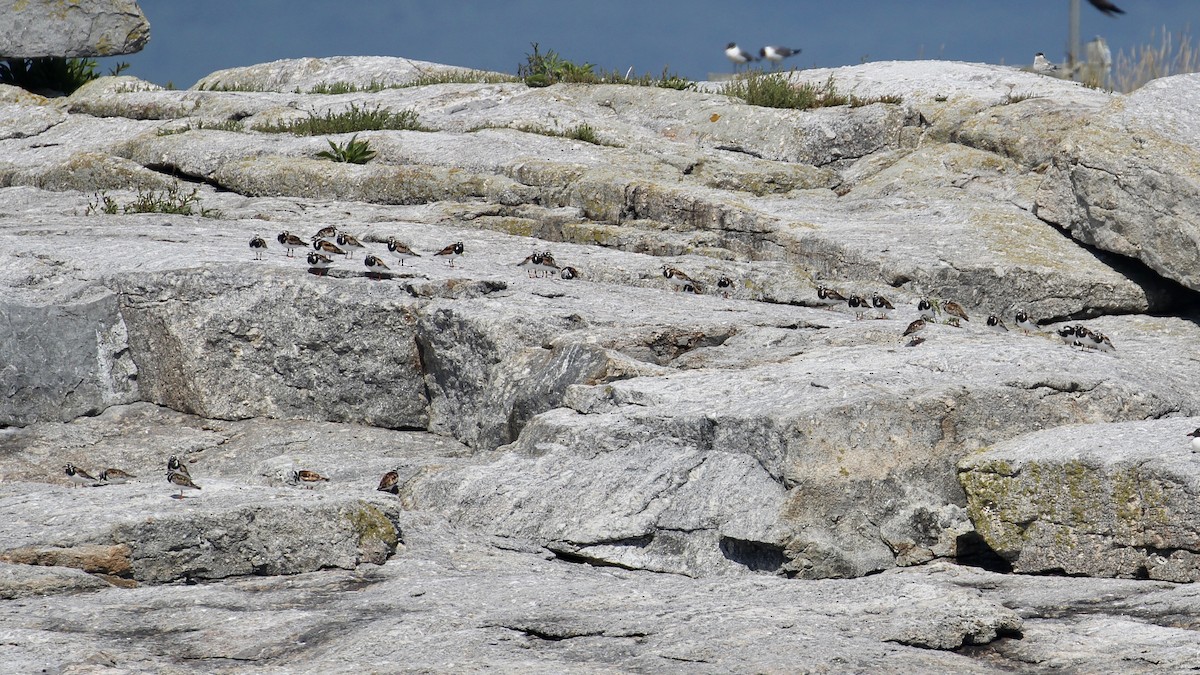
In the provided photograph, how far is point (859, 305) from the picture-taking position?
50.0 ft

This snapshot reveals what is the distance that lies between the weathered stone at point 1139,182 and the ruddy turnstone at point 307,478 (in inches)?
450

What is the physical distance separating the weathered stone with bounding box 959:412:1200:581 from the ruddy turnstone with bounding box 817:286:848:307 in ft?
17.6

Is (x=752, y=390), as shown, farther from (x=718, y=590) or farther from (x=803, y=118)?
(x=803, y=118)

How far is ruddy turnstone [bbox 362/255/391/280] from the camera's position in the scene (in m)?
15.5

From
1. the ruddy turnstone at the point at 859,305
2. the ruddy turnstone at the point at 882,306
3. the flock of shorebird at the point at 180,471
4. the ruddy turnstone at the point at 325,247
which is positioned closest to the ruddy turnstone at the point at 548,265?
the ruddy turnstone at the point at 325,247

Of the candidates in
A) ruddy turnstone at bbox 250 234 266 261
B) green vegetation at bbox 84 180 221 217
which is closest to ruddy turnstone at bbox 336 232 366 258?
ruddy turnstone at bbox 250 234 266 261

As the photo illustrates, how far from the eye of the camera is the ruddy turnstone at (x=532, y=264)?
1633 centimetres

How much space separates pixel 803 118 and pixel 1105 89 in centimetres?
578

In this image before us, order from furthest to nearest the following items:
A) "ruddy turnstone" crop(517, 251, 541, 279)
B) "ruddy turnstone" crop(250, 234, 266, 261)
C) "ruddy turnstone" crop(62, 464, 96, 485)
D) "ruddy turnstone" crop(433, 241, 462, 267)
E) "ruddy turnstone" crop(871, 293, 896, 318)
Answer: "ruddy turnstone" crop(433, 241, 462, 267)
"ruddy turnstone" crop(517, 251, 541, 279)
"ruddy turnstone" crop(250, 234, 266, 261)
"ruddy turnstone" crop(871, 293, 896, 318)
"ruddy turnstone" crop(62, 464, 96, 485)

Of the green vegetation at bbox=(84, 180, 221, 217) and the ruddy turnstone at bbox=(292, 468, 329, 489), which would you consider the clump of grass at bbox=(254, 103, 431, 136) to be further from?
the ruddy turnstone at bbox=(292, 468, 329, 489)

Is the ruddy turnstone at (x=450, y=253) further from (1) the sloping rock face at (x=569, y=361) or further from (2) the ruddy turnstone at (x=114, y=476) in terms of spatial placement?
(2) the ruddy turnstone at (x=114, y=476)

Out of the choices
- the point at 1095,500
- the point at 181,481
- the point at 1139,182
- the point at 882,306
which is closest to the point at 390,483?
the point at 181,481

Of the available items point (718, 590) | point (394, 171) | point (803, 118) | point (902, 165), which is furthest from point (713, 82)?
point (718, 590)

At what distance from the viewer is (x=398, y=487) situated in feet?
40.1
